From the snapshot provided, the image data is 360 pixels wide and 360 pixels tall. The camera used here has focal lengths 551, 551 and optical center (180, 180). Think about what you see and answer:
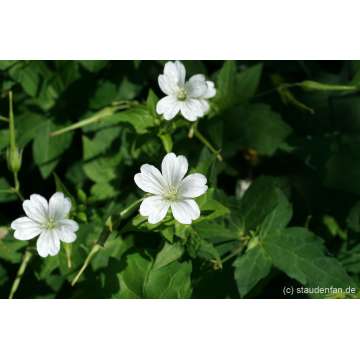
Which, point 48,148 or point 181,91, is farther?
Answer: point 48,148

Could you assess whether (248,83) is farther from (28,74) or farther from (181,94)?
(28,74)

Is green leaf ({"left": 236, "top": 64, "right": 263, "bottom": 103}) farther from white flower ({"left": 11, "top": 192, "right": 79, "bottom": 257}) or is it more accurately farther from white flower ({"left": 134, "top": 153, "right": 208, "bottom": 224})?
white flower ({"left": 11, "top": 192, "right": 79, "bottom": 257})

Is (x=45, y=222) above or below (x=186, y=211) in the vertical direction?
below

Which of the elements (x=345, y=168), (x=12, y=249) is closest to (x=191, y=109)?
(x=345, y=168)

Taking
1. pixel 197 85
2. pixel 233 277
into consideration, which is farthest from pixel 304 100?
pixel 233 277

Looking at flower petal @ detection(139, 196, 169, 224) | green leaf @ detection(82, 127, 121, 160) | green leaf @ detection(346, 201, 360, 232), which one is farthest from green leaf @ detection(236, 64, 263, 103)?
flower petal @ detection(139, 196, 169, 224)
